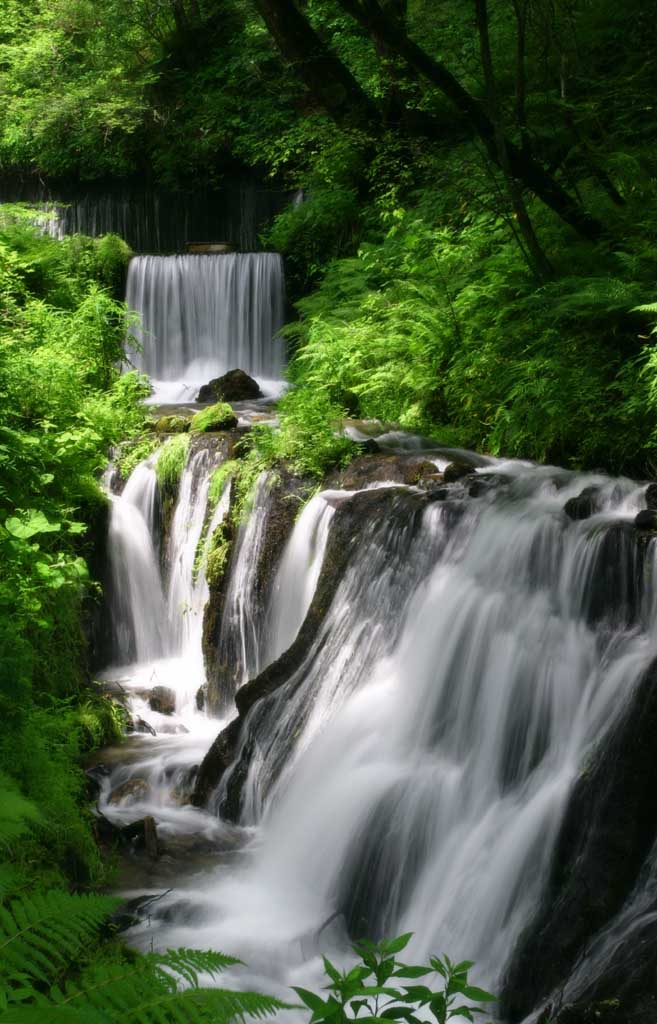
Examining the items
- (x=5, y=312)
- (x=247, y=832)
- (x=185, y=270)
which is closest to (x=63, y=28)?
(x=185, y=270)

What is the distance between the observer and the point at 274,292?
51.4 ft

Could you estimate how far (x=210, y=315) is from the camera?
1562 cm

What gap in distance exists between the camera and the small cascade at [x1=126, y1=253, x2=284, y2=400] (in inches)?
608

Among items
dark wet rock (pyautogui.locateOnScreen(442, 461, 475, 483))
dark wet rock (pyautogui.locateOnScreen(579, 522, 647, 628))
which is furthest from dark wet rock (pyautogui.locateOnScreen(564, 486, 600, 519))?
dark wet rock (pyautogui.locateOnScreen(442, 461, 475, 483))

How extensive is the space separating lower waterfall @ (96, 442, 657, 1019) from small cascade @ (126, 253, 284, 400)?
769 cm

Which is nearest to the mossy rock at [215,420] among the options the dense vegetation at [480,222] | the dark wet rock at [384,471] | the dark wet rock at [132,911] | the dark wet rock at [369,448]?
the dense vegetation at [480,222]

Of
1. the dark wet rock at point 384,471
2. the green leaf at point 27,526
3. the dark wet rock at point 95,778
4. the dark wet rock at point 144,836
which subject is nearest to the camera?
the green leaf at point 27,526

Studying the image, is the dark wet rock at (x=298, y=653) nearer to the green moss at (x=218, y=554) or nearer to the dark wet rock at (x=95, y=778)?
the dark wet rock at (x=95, y=778)

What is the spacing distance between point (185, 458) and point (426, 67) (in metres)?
4.27

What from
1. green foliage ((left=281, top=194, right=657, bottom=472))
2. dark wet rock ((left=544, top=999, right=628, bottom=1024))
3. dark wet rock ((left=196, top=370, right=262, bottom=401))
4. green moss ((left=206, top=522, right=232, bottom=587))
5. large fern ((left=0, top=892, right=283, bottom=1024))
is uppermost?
green foliage ((left=281, top=194, right=657, bottom=472))

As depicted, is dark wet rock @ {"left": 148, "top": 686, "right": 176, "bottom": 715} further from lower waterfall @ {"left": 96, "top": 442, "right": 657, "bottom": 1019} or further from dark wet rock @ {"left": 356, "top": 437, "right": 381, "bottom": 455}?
dark wet rock @ {"left": 356, "top": 437, "right": 381, "bottom": 455}

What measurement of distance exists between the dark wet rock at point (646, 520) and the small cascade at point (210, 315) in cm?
984

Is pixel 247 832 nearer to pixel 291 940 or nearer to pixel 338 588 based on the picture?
pixel 291 940

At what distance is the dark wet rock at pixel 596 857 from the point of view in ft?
15.1
